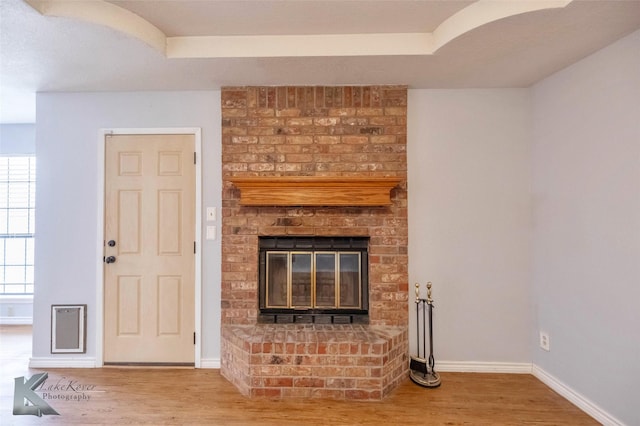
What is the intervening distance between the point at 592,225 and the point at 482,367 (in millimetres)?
1362

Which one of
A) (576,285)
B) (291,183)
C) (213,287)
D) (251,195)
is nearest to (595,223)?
(576,285)

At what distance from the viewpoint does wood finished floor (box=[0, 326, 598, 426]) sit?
1.95 metres

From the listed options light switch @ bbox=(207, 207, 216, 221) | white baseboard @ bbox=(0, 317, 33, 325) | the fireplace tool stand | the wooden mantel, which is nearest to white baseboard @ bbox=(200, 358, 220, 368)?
light switch @ bbox=(207, 207, 216, 221)

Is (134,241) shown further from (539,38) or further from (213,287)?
(539,38)

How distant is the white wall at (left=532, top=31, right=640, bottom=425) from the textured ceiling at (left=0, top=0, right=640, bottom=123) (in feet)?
0.81

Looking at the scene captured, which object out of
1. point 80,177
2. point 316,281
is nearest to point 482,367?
point 316,281

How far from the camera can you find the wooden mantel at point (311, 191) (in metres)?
2.38

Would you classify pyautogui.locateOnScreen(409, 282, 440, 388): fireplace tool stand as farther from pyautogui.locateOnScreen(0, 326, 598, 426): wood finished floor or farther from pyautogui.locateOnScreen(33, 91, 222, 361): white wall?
pyautogui.locateOnScreen(33, 91, 222, 361): white wall

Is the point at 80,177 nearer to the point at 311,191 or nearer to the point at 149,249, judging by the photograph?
the point at 149,249

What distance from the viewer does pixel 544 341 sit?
2.43 meters

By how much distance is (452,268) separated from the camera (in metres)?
2.60

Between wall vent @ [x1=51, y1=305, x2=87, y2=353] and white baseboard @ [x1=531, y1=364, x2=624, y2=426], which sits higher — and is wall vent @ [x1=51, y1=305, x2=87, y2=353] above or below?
above

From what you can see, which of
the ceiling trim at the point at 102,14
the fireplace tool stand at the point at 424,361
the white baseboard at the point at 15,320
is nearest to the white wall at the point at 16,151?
the white baseboard at the point at 15,320

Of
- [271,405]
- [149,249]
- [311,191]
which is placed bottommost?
[271,405]
